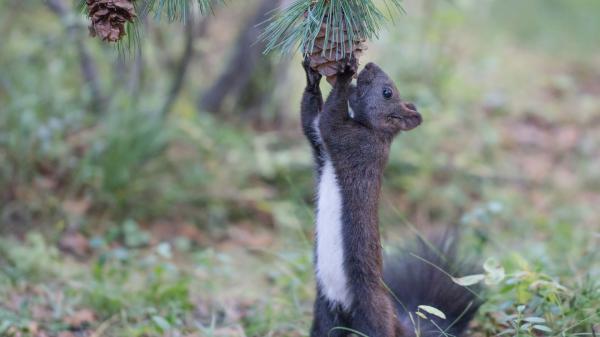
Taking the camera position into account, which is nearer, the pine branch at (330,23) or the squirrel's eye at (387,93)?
the pine branch at (330,23)

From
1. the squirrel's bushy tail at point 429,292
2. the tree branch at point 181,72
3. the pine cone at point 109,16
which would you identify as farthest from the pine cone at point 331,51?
the tree branch at point 181,72

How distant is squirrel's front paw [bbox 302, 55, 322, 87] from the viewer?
2.80 metres

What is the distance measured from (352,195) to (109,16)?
1048 mm

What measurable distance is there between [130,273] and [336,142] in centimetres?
191

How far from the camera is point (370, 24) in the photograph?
2.55 m

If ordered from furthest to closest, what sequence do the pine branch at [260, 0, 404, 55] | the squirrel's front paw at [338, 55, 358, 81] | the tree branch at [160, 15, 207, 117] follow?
the tree branch at [160, 15, 207, 117]
the squirrel's front paw at [338, 55, 358, 81]
the pine branch at [260, 0, 404, 55]

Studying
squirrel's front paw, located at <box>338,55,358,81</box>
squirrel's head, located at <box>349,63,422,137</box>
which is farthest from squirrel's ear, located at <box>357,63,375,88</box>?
squirrel's front paw, located at <box>338,55,358,81</box>

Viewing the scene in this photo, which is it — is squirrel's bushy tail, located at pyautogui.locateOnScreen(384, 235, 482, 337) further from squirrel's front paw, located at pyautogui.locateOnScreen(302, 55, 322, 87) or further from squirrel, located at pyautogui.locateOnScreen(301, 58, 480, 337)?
squirrel's front paw, located at pyautogui.locateOnScreen(302, 55, 322, 87)

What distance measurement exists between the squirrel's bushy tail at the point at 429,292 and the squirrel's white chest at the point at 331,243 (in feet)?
0.88

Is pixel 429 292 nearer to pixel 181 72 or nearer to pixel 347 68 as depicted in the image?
pixel 347 68

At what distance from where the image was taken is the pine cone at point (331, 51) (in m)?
2.57

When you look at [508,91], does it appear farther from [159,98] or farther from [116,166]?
[116,166]

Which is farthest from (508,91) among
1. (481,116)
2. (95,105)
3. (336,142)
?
(336,142)

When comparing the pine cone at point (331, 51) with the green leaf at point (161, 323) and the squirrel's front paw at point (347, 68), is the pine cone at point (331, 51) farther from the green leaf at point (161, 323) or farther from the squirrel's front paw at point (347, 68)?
the green leaf at point (161, 323)
